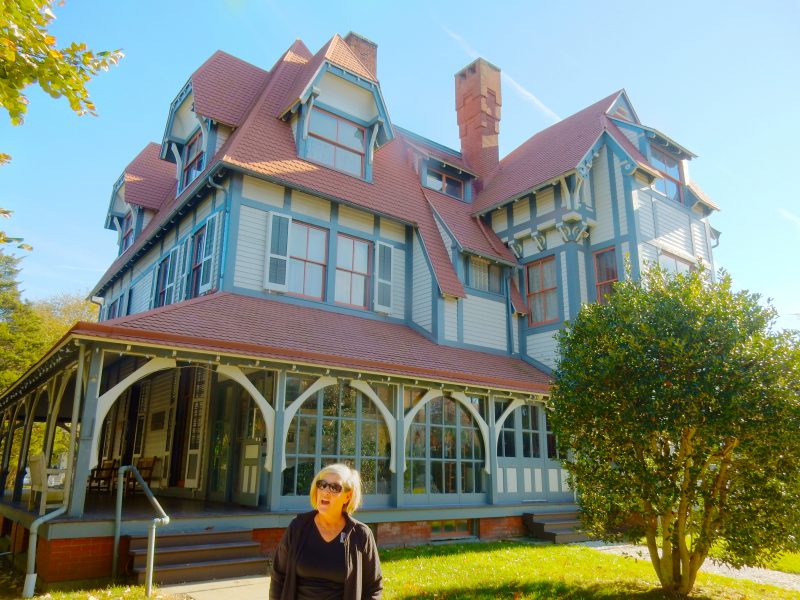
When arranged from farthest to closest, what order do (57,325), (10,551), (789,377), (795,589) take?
(57,325)
(10,551)
(795,589)
(789,377)

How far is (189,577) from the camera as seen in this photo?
785 cm

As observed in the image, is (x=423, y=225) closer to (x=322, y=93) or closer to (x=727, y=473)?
(x=322, y=93)

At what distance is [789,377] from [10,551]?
12293mm

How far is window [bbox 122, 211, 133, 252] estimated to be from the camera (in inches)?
810

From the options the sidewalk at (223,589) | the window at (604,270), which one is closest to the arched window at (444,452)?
the sidewalk at (223,589)

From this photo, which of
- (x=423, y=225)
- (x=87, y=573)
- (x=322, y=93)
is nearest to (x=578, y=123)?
(x=423, y=225)

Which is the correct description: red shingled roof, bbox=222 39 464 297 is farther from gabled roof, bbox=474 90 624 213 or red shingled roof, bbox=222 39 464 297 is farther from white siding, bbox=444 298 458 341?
gabled roof, bbox=474 90 624 213

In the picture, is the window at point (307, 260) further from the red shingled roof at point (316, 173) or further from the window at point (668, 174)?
the window at point (668, 174)

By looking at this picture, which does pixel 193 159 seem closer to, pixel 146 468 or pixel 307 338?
pixel 307 338

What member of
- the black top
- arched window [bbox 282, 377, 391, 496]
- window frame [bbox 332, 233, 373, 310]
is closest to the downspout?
arched window [bbox 282, 377, 391, 496]

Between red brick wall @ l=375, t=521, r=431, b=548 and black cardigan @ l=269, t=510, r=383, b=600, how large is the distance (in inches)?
301

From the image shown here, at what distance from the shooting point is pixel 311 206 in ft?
45.8

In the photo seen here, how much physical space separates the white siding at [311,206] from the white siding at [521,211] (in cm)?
610

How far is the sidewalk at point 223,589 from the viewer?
7188 millimetres
